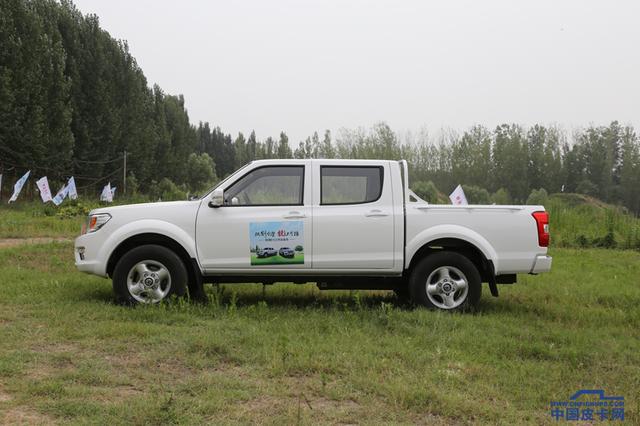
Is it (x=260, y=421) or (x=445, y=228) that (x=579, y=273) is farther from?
(x=260, y=421)

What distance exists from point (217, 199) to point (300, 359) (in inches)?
98.3

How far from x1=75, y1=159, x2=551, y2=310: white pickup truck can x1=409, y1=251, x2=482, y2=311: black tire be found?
0.04ft

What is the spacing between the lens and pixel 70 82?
2878 cm

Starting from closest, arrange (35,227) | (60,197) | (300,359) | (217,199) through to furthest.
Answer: (300,359) < (217,199) < (35,227) < (60,197)

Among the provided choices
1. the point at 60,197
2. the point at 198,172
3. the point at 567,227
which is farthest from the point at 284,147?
the point at 567,227

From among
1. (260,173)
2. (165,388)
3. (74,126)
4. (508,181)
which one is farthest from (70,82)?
(508,181)

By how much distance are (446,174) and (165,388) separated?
42759 millimetres

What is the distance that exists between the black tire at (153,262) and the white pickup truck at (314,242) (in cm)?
1

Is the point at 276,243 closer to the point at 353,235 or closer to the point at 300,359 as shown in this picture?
the point at 353,235

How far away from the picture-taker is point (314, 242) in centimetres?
666

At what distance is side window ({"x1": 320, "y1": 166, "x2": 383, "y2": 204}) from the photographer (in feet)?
22.5

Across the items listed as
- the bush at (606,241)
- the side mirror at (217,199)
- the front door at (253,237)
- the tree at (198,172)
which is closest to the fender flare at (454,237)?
the front door at (253,237)

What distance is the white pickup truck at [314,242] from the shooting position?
21.9 ft

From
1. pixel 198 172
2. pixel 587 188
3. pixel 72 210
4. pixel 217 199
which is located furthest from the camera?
pixel 198 172
